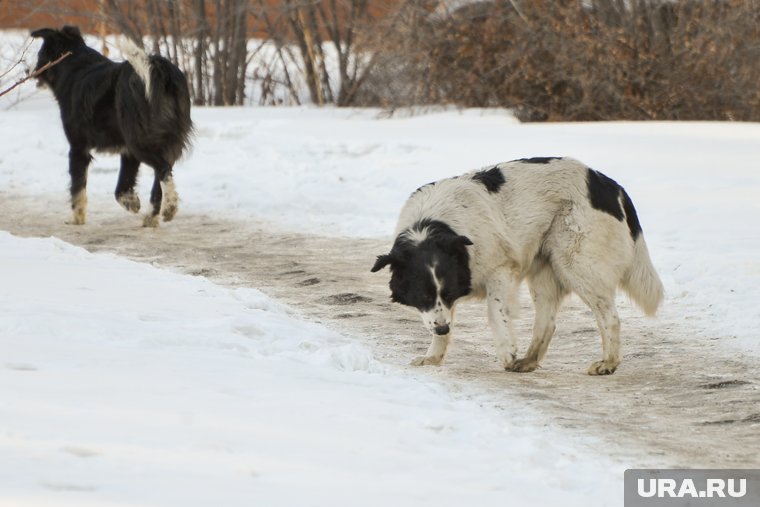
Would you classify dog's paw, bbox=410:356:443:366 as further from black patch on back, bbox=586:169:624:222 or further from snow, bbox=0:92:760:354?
snow, bbox=0:92:760:354

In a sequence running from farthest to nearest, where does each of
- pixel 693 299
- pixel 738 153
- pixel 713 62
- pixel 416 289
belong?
pixel 713 62
pixel 738 153
pixel 693 299
pixel 416 289

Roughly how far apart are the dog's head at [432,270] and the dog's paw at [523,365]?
47 centimetres

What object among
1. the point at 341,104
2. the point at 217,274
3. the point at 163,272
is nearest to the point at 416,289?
the point at 163,272

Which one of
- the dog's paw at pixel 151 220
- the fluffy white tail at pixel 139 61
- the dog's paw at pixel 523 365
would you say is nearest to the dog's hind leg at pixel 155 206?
the dog's paw at pixel 151 220

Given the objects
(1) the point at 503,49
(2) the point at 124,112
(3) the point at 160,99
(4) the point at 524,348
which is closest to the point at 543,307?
(4) the point at 524,348

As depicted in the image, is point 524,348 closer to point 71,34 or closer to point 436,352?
point 436,352

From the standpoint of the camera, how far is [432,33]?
1797 centimetres

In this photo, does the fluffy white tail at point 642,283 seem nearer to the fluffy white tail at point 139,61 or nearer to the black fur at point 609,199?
the black fur at point 609,199

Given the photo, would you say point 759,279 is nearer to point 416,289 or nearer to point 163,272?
point 416,289

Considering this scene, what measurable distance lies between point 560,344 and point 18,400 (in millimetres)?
4050

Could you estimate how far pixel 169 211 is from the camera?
11648 millimetres

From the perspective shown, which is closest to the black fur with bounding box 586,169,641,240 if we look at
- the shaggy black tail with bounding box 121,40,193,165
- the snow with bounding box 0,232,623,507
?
the snow with bounding box 0,232,623,507

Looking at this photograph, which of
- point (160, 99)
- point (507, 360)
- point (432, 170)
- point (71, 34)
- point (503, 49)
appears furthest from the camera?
point (503, 49)

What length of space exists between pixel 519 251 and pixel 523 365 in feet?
2.21
